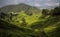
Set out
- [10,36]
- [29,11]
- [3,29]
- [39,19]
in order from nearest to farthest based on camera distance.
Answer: [10,36] < [3,29] < [39,19] < [29,11]

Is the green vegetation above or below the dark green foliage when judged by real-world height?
below

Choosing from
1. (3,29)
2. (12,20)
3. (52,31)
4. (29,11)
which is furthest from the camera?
(29,11)

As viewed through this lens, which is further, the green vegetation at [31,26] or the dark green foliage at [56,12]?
the dark green foliage at [56,12]

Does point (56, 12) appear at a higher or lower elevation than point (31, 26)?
higher

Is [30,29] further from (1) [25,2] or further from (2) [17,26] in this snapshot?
(1) [25,2]

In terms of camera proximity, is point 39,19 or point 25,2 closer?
point 25,2

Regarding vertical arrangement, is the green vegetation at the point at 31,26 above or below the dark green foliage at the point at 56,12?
below

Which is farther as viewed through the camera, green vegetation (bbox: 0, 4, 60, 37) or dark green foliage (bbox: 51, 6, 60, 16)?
dark green foliage (bbox: 51, 6, 60, 16)

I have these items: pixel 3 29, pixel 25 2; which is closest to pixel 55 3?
pixel 25 2

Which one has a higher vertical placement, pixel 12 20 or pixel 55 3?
pixel 55 3

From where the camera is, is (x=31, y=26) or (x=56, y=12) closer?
(x=31, y=26)
